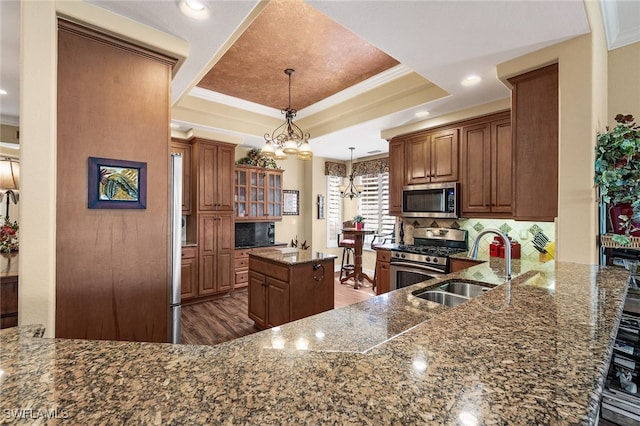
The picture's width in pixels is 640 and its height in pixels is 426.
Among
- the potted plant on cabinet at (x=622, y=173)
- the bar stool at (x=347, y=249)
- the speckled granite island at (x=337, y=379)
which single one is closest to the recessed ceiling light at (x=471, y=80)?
the potted plant on cabinet at (x=622, y=173)

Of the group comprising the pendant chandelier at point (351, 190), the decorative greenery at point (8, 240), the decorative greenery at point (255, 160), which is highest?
the decorative greenery at point (255, 160)

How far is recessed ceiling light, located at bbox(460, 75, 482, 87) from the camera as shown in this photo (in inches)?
108

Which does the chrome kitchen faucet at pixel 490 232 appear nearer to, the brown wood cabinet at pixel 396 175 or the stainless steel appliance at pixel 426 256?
the stainless steel appliance at pixel 426 256

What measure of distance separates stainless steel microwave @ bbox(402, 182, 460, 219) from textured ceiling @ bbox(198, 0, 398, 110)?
1.67m

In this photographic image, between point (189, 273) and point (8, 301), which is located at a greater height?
point (8, 301)

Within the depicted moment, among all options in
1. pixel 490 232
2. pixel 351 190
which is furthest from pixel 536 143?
pixel 351 190

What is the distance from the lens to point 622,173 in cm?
188

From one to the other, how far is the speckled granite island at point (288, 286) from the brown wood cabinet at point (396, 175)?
173 centimetres

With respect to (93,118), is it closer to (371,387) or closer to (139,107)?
(139,107)

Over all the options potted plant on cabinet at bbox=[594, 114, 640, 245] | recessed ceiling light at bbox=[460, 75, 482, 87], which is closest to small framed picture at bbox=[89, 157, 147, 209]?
recessed ceiling light at bbox=[460, 75, 482, 87]

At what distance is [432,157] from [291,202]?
324 cm

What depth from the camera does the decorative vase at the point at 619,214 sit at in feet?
6.66

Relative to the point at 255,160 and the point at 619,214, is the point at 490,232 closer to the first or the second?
the point at 619,214

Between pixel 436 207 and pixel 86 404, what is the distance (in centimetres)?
397
